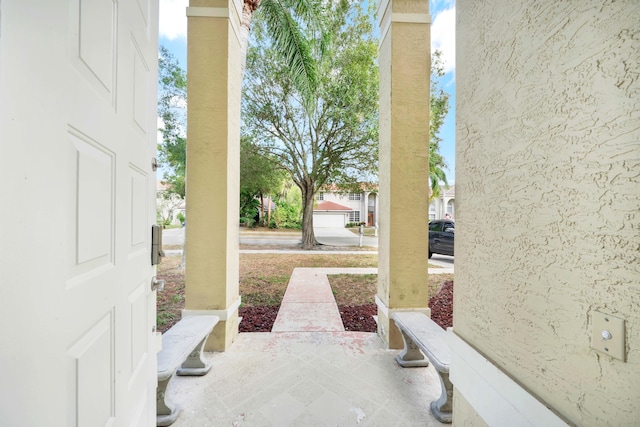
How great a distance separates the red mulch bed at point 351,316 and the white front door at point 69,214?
2728 millimetres

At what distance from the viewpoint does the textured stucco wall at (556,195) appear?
794 millimetres

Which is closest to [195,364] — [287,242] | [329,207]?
[287,242]

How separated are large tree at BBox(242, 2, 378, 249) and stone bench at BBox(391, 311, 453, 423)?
6.10 meters

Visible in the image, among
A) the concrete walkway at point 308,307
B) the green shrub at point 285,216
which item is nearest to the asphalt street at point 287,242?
the concrete walkway at point 308,307

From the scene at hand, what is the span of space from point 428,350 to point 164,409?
222 cm

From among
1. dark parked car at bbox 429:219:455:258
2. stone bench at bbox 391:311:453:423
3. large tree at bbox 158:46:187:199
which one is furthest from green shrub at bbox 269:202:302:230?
stone bench at bbox 391:311:453:423

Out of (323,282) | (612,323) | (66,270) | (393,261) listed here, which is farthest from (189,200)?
(323,282)

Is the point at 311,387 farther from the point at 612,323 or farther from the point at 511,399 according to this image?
the point at 612,323

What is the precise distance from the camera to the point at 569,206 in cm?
94

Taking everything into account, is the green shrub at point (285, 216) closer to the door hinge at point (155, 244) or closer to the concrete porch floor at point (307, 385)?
the concrete porch floor at point (307, 385)

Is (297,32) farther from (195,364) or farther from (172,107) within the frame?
(195,364)

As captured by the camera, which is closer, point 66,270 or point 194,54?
point 66,270

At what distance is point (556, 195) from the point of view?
979 millimetres

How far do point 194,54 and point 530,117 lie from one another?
3359 mm
